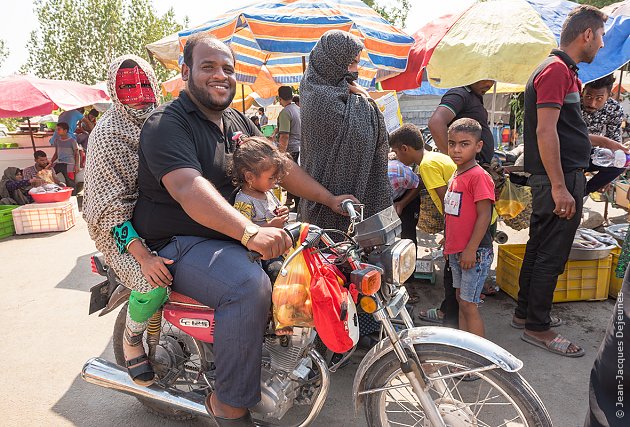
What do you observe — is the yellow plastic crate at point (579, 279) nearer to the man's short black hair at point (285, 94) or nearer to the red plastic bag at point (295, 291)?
the red plastic bag at point (295, 291)

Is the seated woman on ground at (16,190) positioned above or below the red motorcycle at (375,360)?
below

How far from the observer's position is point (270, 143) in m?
2.32

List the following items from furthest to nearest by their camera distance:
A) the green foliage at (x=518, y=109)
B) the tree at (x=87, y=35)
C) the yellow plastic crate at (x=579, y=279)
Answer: the tree at (x=87, y=35) < the green foliage at (x=518, y=109) < the yellow plastic crate at (x=579, y=279)

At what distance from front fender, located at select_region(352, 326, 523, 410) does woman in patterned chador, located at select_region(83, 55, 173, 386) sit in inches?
38.8

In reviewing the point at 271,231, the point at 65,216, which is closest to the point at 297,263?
the point at 271,231

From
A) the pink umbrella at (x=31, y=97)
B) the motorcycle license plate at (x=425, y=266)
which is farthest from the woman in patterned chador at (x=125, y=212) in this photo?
the pink umbrella at (x=31, y=97)

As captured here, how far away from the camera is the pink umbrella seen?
7.62m

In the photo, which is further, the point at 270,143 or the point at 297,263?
the point at 270,143

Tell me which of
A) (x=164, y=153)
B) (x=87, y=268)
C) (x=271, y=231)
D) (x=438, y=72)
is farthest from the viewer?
(x=87, y=268)

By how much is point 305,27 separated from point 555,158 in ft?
11.9

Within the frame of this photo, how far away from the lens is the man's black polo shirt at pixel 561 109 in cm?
300

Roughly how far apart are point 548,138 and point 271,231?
2203 mm

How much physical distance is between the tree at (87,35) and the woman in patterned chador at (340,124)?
2633cm

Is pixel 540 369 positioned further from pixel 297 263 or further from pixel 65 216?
pixel 65 216
